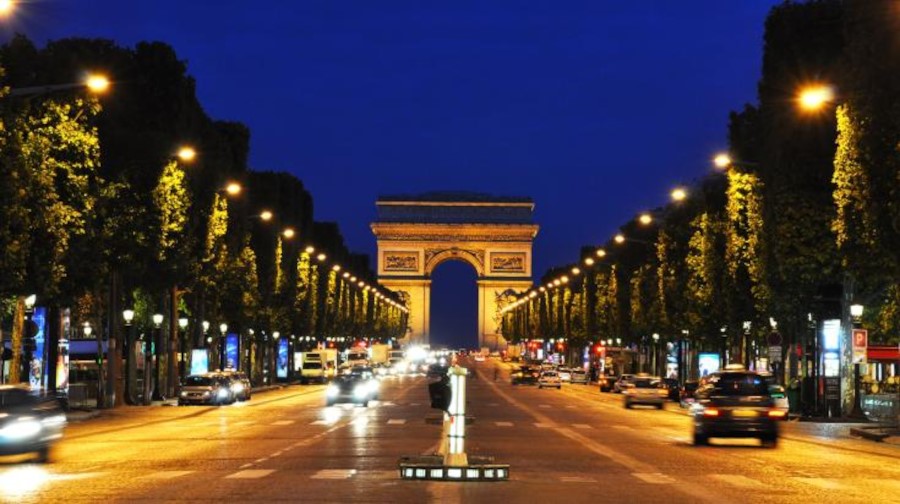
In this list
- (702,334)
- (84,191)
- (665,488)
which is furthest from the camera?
(702,334)

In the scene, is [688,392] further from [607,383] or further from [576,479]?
[576,479]

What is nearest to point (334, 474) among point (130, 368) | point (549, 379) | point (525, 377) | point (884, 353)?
point (130, 368)

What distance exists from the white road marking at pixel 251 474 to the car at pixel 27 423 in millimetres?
5367

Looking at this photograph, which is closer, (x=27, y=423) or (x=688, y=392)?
(x=27, y=423)

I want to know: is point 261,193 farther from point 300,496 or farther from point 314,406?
point 300,496

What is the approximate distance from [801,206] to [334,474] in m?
28.3

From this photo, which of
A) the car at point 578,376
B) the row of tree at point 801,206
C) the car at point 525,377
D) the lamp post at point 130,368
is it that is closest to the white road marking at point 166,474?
the row of tree at point 801,206

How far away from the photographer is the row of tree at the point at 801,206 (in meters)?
35.5

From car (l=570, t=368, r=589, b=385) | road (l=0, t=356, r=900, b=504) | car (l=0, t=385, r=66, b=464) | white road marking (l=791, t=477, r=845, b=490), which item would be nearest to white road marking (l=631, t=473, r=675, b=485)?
road (l=0, t=356, r=900, b=504)

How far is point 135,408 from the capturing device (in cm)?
5600

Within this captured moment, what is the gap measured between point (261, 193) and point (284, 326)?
9.67m

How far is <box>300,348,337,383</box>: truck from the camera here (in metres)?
107

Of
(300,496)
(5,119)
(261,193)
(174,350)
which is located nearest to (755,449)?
(300,496)

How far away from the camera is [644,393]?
64.1 metres
